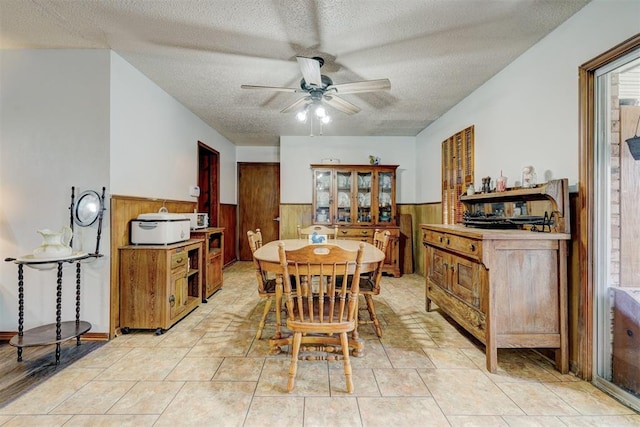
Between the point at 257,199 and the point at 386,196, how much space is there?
2.68 m

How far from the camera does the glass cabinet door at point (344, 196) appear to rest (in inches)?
189

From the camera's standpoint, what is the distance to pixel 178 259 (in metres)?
2.75

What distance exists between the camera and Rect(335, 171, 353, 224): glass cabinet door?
4809 millimetres

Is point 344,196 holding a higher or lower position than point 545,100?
lower

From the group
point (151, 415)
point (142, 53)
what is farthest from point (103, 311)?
point (142, 53)

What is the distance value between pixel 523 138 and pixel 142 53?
10.9 ft

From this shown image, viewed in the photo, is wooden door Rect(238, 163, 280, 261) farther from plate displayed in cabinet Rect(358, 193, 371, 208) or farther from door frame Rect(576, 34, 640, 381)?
door frame Rect(576, 34, 640, 381)

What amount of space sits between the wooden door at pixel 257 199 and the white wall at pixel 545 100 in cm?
386

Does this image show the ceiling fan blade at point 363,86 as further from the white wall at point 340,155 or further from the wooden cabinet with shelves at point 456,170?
the white wall at point 340,155

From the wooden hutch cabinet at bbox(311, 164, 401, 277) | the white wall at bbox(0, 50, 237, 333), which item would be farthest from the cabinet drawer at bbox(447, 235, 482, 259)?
the white wall at bbox(0, 50, 237, 333)

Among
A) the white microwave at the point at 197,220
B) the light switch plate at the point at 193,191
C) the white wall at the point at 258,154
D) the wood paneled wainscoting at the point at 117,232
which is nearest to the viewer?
the wood paneled wainscoting at the point at 117,232

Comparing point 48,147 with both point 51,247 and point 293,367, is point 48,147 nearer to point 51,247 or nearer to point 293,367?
point 51,247

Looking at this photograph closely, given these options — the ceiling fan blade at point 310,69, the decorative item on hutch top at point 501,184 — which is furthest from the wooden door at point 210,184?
the decorative item on hutch top at point 501,184

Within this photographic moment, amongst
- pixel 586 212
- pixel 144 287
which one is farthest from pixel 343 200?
pixel 586 212
